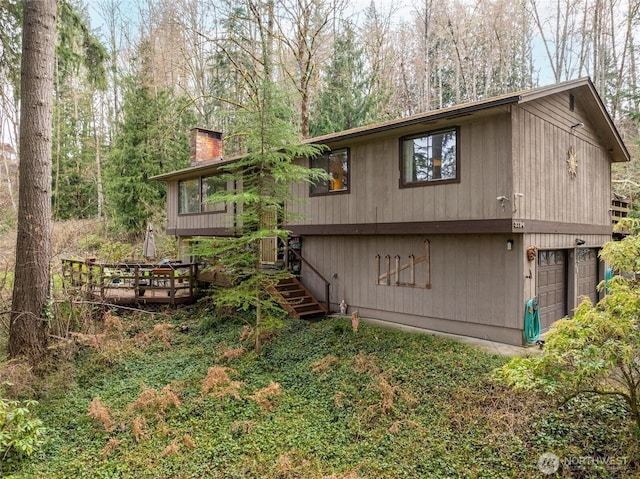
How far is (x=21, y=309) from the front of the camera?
665 centimetres

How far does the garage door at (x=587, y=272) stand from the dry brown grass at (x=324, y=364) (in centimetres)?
678

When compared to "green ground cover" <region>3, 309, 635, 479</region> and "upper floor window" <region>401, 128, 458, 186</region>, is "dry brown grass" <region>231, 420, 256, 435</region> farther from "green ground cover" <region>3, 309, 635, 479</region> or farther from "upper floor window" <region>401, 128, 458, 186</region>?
"upper floor window" <region>401, 128, 458, 186</region>

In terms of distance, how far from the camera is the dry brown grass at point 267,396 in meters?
5.92

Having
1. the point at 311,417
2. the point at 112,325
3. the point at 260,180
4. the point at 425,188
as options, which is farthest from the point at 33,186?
the point at 425,188

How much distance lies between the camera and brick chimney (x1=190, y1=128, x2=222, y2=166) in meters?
15.1

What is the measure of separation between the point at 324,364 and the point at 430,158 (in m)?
4.77

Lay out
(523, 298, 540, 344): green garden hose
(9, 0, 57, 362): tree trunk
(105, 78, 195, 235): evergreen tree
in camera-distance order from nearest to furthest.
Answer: (9, 0, 57, 362): tree trunk
(523, 298, 540, 344): green garden hose
(105, 78, 195, 235): evergreen tree

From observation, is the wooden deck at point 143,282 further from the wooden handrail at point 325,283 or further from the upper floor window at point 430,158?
the upper floor window at point 430,158

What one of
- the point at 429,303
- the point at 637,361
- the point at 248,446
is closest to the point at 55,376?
the point at 248,446

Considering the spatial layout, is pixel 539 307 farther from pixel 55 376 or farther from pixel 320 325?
pixel 55 376

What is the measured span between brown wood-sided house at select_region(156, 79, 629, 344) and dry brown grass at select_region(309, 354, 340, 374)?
8.51 feet

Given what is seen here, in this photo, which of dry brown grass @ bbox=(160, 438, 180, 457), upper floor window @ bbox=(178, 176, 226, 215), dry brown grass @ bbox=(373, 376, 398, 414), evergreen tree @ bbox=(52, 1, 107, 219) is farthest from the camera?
evergreen tree @ bbox=(52, 1, 107, 219)

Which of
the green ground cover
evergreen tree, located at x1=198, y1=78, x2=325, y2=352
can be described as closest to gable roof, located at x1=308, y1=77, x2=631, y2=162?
evergreen tree, located at x1=198, y1=78, x2=325, y2=352

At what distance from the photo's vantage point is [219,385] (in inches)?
255
